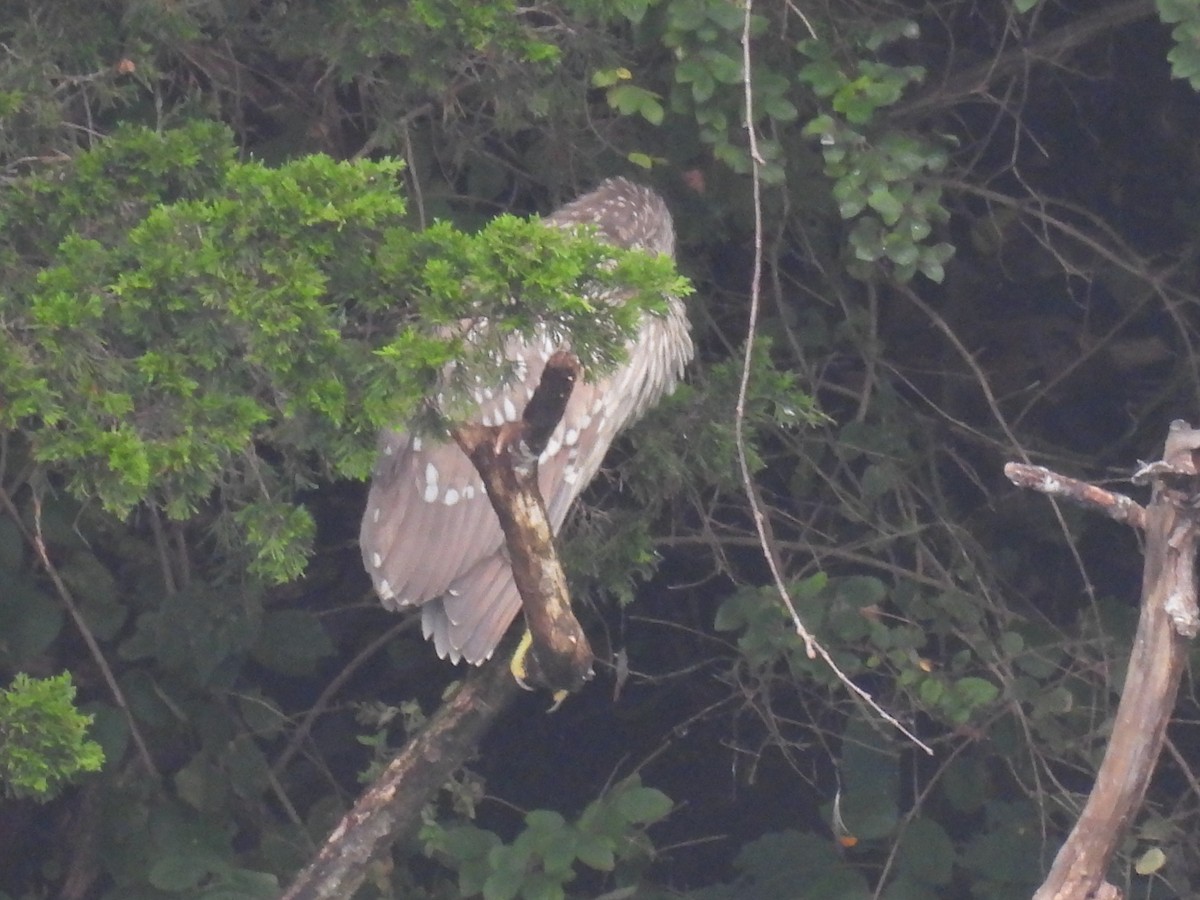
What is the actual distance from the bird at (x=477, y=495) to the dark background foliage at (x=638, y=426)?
0.38 feet

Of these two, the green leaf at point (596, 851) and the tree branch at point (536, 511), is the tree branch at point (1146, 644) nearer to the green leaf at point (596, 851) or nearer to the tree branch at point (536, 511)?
the tree branch at point (536, 511)

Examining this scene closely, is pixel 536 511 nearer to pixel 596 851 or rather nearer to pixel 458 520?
pixel 458 520

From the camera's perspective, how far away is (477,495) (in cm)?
336

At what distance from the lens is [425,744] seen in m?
3.00

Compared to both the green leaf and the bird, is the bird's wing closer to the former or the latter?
the bird

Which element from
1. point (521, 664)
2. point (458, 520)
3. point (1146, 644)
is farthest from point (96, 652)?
point (1146, 644)

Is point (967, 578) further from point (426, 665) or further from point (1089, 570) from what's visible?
point (426, 665)

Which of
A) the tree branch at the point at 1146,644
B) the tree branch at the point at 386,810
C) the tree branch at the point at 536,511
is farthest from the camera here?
the tree branch at the point at 386,810

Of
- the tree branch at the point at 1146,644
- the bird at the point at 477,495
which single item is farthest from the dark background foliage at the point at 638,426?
the tree branch at the point at 1146,644

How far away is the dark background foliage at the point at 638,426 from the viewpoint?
6.86 feet

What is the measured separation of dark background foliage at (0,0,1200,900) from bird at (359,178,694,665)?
4.6 inches

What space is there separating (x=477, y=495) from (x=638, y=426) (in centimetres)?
33

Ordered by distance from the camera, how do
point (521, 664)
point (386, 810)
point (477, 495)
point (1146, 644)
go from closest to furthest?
point (1146, 644)
point (386, 810)
point (521, 664)
point (477, 495)

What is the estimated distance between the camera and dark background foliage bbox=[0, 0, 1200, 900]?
2.09 metres
